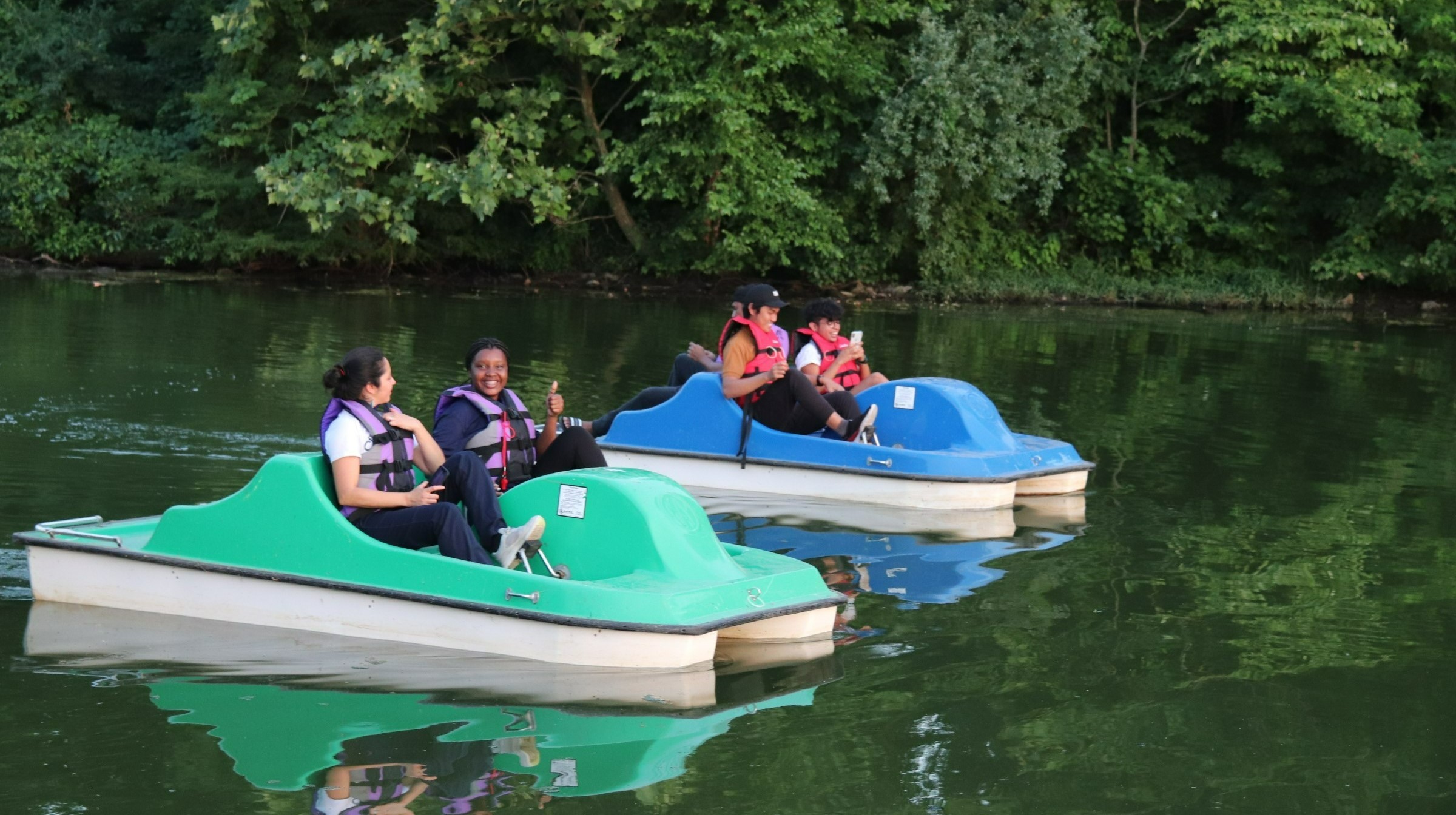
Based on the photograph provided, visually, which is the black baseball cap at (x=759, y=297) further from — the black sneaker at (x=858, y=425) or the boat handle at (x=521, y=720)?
the boat handle at (x=521, y=720)

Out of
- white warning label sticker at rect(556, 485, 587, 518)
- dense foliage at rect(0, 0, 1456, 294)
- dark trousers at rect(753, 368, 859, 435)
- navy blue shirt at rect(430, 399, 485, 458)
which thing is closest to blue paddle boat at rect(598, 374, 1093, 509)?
dark trousers at rect(753, 368, 859, 435)

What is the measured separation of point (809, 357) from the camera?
8.81m

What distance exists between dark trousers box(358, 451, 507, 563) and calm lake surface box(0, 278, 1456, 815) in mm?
382

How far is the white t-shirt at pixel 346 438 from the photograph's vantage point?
535 centimetres

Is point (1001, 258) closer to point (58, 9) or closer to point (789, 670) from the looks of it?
point (58, 9)

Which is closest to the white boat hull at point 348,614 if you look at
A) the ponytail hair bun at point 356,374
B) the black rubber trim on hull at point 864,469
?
the ponytail hair bun at point 356,374

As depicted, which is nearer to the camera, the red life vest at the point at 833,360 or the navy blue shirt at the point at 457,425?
the navy blue shirt at the point at 457,425

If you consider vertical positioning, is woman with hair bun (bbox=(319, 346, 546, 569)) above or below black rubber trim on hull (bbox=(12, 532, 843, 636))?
above

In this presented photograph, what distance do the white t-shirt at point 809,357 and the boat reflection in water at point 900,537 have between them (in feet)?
2.94

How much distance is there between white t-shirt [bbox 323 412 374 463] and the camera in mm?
5348

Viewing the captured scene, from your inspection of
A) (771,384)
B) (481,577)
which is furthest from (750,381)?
(481,577)

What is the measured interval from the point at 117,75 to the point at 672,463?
58.9 ft

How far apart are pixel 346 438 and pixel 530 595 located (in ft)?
2.76

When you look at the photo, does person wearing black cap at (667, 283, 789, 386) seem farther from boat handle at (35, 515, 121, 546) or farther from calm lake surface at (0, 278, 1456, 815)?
boat handle at (35, 515, 121, 546)
